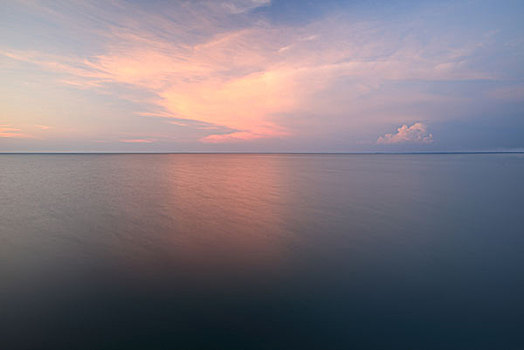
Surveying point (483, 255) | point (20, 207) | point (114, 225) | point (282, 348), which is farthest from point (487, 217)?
point (20, 207)

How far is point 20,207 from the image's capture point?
64.4 feet

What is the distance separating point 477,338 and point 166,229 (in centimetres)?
1322

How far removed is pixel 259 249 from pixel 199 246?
273cm

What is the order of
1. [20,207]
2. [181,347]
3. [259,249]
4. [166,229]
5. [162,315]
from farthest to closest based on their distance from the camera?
[20,207] < [166,229] < [259,249] < [162,315] < [181,347]

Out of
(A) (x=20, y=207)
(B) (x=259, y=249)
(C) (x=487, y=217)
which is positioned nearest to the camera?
(B) (x=259, y=249)

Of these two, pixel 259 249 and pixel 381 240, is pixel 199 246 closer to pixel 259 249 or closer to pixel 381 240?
pixel 259 249

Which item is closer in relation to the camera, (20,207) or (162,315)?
(162,315)

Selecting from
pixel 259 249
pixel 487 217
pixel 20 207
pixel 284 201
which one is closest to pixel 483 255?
pixel 487 217

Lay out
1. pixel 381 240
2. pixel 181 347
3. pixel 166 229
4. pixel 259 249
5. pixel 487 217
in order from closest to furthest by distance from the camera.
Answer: pixel 181 347 < pixel 259 249 < pixel 381 240 < pixel 166 229 < pixel 487 217

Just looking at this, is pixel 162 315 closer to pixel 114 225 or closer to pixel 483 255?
pixel 114 225

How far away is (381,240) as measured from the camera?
479 inches

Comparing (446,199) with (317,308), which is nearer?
(317,308)

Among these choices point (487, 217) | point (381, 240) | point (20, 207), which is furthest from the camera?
point (20, 207)

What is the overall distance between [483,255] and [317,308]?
833cm
